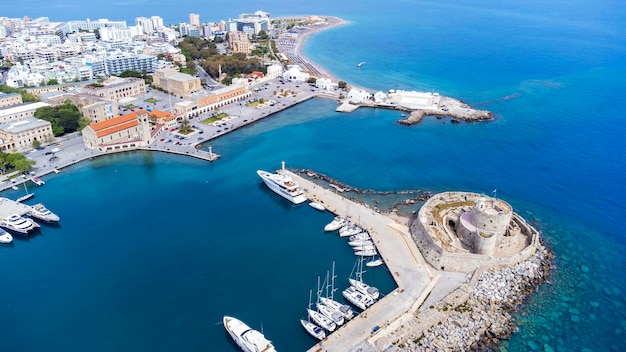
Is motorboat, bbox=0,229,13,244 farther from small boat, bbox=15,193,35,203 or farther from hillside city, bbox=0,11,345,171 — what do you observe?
hillside city, bbox=0,11,345,171

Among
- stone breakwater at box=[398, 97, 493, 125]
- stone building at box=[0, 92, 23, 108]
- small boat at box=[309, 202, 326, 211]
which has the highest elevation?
stone building at box=[0, 92, 23, 108]

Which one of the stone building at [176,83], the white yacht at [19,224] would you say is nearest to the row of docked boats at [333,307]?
the white yacht at [19,224]

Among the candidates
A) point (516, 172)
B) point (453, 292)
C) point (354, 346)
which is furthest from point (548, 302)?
point (516, 172)

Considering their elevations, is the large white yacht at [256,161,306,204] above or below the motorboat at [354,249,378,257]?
above

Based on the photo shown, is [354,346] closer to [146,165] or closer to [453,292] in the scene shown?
[453,292]

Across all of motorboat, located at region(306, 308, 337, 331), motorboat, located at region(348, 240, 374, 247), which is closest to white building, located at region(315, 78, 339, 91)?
motorboat, located at region(348, 240, 374, 247)

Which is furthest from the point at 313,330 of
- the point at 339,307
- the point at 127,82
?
the point at 127,82

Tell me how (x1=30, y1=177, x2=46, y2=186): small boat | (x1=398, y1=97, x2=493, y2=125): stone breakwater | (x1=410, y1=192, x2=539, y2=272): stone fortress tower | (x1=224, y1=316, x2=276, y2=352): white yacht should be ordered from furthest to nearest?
(x1=398, y1=97, x2=493, y2=125): stone breakwater
(x1=30, y1=177, x2=46, y2=186): small boat
(x1=410, y1=192, x2=539, y2=272): stone fortress tower
(x1=224, y1=316, x2=276, y2=352): white yacht
